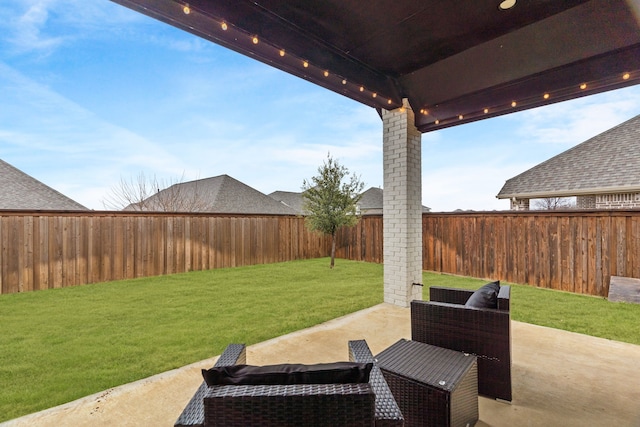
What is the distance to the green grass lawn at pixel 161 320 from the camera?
7.96ft

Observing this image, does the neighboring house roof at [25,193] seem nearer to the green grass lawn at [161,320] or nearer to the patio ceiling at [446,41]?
the green grass lawn at [161,320]

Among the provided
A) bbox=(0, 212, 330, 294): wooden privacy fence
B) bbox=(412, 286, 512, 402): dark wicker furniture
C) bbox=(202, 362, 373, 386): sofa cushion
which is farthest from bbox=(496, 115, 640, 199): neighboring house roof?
bbox=(202, 362, 373, 386): sofa cushion

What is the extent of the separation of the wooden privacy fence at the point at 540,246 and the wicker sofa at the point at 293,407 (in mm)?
6156

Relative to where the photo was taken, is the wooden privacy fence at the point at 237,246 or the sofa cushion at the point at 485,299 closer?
the sofa cushion at the point at 485,299

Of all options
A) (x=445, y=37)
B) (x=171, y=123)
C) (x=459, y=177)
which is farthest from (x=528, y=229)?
(x=171, y=123)

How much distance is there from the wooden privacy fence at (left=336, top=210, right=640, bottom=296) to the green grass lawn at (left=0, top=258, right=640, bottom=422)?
1.41 feet

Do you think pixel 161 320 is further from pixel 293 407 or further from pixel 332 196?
pixel 332 196

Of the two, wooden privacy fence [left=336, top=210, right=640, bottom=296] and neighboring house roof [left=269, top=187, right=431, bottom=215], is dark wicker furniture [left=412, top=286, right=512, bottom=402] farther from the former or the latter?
neighboring house roof [left=269, top=187, right=431, bottom=215]

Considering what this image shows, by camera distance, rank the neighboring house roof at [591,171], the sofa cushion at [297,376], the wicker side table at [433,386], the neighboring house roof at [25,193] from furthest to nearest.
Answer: the neighboring house roof at [25,193], the neighboring house roof at [591,171], the wicker side table at [433,386], the sofa cushion at [297,376]

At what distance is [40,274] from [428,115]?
7869 mm

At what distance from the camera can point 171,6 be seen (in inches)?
89.7

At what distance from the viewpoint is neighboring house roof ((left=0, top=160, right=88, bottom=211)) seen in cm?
838

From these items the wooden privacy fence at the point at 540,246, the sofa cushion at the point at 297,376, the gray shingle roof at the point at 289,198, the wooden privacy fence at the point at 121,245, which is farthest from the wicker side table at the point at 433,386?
the gray shingle roof at the point at 289,198

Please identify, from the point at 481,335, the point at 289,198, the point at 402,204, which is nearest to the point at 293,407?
the point at 481,335
